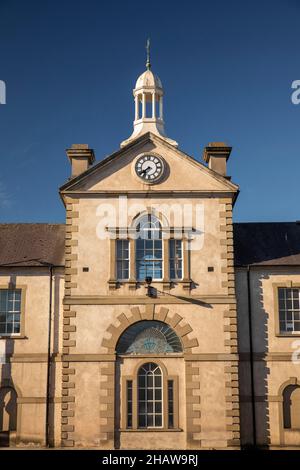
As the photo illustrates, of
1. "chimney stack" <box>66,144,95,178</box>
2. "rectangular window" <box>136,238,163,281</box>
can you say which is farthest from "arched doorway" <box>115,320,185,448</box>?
"chimney stack" <box>66,144,95,178</box>

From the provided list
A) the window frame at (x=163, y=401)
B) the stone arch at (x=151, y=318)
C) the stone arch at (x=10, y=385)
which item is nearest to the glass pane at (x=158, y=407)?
the window frame at (x=163, y=401)

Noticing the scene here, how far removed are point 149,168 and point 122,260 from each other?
156 inches

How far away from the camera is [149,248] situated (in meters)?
31.4

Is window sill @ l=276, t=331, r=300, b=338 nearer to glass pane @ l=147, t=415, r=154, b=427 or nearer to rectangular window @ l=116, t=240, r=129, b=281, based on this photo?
glass pane @ l=147, t=415, r=154, b=427

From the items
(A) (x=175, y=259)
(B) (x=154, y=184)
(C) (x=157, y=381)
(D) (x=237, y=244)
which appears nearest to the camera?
(C) (x=157, y=381)

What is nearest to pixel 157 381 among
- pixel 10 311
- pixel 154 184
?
pixel 10 311

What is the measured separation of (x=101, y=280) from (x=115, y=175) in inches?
173

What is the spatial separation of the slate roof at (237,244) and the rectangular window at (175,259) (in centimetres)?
268

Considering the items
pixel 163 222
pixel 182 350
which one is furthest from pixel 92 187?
pixel 182 350

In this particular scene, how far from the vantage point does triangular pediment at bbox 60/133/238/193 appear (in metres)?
31.9

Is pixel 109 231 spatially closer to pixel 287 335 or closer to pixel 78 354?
pixel 78 354

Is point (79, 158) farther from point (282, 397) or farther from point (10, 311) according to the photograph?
point (282, 397)

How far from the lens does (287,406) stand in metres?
31.1

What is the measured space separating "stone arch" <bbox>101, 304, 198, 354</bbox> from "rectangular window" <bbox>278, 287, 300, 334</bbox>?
157 inches
